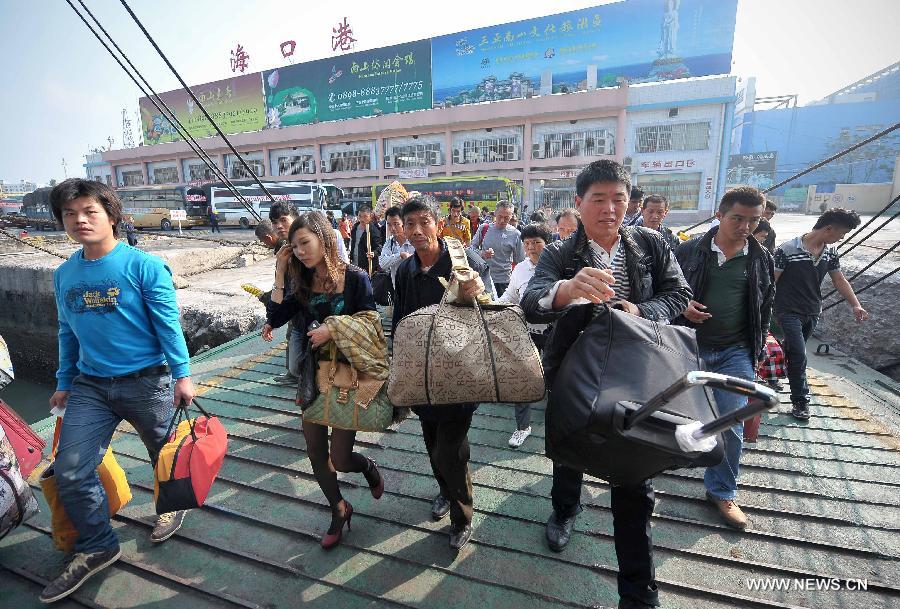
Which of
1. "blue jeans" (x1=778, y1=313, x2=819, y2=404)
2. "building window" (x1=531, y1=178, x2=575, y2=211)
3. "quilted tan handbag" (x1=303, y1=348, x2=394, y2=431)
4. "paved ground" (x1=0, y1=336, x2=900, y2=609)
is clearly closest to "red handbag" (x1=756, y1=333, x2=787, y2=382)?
"blue jeans" (x1=778, y1=313, x2=819, y2=404)

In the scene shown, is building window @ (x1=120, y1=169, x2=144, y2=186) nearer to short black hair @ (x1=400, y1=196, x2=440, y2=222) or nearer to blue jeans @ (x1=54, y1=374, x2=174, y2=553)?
blue jeans @ (x1=54, y1=374, x2=174, y2=553)

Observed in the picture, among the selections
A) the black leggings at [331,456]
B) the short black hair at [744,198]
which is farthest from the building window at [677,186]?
the black leggings at [331,456]

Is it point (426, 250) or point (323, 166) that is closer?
point (426, 250)

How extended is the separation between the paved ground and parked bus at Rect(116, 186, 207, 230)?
2871 centimetres

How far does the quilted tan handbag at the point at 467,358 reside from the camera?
172cm

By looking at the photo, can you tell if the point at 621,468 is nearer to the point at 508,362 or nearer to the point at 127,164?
the point at 508,362

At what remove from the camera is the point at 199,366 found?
511 centimetres

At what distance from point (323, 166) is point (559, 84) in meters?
20.8

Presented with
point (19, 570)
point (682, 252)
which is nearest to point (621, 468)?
point (682, 252)

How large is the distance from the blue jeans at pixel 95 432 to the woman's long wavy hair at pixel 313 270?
93 cm

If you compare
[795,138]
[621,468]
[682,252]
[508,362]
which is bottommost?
[621,468]

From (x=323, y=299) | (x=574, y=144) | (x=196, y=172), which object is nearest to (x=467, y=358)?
(x=323, y=299)

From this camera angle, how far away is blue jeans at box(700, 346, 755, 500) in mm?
2471

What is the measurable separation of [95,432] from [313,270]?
1.41m
